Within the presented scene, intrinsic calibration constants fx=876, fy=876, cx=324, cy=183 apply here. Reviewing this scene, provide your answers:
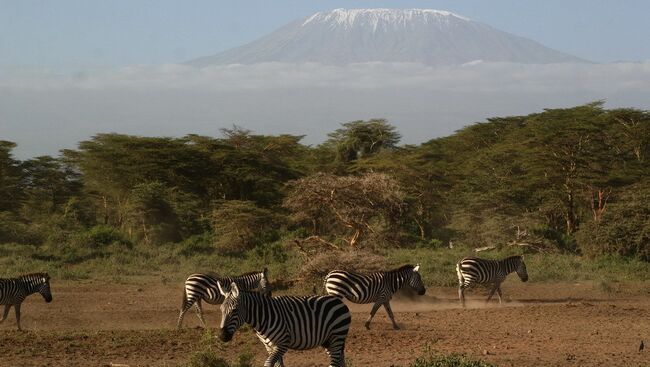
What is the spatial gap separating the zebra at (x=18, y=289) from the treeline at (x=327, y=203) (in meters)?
6.76

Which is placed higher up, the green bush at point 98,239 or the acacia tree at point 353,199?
the acacia tree at point 353,199

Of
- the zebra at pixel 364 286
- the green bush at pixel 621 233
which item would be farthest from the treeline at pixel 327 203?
the zebra at pixel 364 286

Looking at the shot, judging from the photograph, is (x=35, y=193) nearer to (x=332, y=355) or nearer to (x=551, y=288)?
(x=551, y=288)

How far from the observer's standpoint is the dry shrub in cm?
1764

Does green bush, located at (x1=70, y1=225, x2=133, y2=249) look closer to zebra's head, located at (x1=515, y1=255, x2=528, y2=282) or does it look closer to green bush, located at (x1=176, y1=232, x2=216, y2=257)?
green bush, located at (x1=176, y1=232, x2=216, y2=257)

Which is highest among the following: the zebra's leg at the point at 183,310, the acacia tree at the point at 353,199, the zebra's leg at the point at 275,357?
the acacia tree at the point at 353,199

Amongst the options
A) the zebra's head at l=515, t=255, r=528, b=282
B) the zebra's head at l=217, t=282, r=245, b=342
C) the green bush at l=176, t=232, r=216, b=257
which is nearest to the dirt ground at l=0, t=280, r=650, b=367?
the zebra's head at l=515, t=255, r=528, b=282

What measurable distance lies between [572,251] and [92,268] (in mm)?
13519

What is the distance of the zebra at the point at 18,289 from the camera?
13.7 m

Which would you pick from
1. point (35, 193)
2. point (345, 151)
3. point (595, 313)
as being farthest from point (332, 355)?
point (345, 151)

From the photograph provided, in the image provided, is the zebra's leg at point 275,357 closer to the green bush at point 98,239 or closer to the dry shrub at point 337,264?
the dry shrub at point 337,264

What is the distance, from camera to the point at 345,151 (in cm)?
4128

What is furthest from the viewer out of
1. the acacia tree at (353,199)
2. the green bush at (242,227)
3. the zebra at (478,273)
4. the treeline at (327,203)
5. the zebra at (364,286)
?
the green bush at (242,227)

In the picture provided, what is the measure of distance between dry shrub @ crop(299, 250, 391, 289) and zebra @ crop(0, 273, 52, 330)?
5.30 metres
